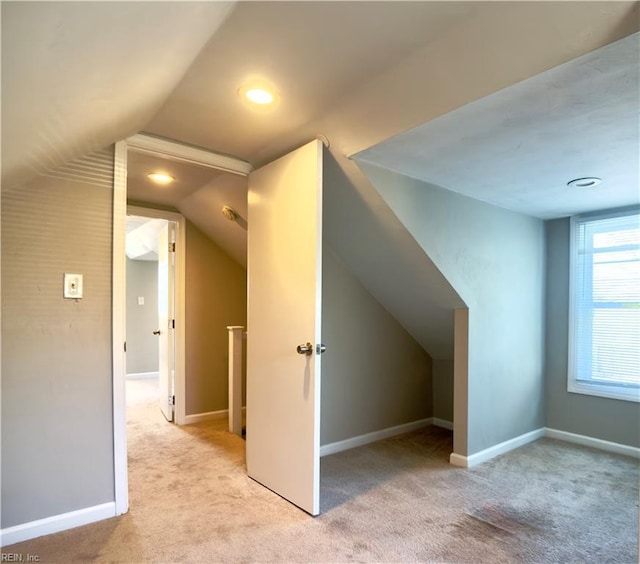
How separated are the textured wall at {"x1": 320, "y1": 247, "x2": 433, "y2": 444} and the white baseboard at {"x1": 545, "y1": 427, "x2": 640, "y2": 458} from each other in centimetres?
117

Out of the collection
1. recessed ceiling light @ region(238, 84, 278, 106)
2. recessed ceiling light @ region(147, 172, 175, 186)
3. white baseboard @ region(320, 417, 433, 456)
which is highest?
recessed ceiling light @ region(238, 84, 278, 106)

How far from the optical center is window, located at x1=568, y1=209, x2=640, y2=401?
10.5 ft

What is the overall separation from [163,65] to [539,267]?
135 inches

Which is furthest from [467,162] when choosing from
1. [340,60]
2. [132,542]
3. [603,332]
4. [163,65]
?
[132,542]

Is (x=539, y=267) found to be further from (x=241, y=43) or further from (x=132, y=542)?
(x=132, y=542)

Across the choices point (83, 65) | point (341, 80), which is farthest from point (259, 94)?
point (83, 65)

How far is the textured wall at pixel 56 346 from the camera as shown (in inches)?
77.2

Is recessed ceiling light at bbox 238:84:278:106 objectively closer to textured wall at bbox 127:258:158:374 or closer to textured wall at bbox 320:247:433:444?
textured wall at bbox 320:247:433:444

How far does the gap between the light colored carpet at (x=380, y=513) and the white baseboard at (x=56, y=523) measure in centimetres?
5

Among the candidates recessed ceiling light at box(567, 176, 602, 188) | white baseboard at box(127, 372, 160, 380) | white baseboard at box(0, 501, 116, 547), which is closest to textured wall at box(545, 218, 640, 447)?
recessed ceiling light at box(567, 176, 602, 188)

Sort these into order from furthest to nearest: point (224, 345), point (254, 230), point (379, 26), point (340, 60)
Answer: point (224, 345) < point (254, 230) < point (340, 60) < point (379, 26)

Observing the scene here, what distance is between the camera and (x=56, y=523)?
203 cm

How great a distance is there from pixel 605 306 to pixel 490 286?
1.08m

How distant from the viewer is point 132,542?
6.38 ft
